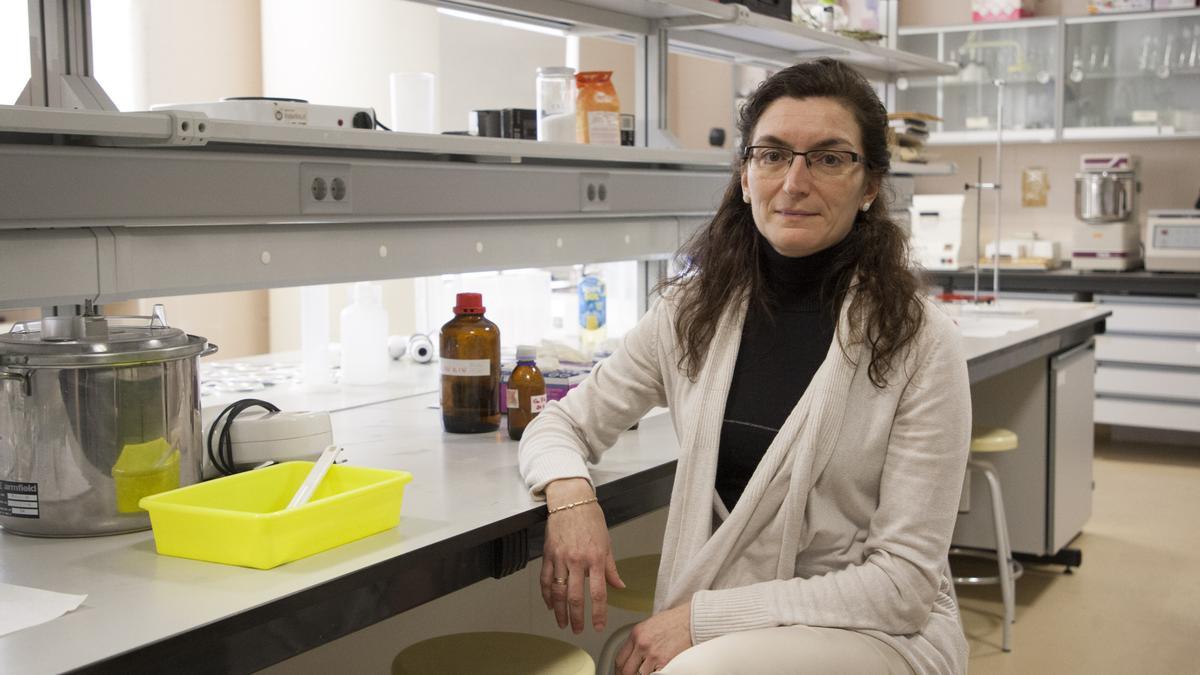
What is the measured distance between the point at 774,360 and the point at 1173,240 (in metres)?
4.37

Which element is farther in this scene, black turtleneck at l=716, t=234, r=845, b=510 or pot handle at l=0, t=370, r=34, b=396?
black turtleneck at l=716, t=234, r=845, b=510

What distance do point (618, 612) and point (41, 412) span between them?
5.26 feet

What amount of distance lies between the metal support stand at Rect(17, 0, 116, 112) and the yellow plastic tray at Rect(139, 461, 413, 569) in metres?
0.54

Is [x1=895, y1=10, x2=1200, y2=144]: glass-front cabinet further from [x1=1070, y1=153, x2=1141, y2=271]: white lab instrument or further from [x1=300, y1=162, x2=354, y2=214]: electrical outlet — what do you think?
[x1=300, y1=162, x2=354, y2=214]: electrical outlet

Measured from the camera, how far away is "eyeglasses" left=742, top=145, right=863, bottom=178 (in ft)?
5.69

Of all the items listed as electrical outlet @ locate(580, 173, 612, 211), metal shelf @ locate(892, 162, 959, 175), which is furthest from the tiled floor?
electrical outlet @ locate(580, 173, 612, 211)

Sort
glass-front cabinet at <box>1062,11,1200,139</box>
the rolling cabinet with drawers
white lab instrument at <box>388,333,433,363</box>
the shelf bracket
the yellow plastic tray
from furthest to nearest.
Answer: glass-front cabinet at <box>1062,11,1200,139</box> → the rolling cabinet with drawers → white lab instrument at <box>388,333,433,363</box> → the shelf bracket → the yellow plastic tray

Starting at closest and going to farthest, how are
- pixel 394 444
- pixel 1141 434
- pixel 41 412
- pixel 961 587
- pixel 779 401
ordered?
pixel 41 412, pixel 779 401, pixel 394 444, pixel 961 587, pixel 1141 434

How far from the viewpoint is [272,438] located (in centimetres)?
171

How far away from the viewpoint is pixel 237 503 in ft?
5.16

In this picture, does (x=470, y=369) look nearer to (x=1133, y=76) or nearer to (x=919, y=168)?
(x=919, y=168)

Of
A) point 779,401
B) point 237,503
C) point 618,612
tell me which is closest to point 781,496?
point 779,401

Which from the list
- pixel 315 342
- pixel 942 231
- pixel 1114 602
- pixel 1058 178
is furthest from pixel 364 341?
pixel 1058 178

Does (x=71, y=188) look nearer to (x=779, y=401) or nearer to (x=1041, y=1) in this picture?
(x=779, y=401)
